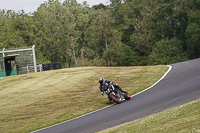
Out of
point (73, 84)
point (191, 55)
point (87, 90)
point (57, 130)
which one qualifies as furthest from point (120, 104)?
point (191, 55)

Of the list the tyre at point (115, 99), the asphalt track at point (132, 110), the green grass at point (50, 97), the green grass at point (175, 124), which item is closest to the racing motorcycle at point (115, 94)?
the tyre at point (115, 99)

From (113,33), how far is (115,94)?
55.0 meters

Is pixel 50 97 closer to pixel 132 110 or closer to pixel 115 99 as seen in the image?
pixel 115 99

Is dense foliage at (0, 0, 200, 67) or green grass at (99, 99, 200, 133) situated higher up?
dense foliage at (0, 0, 200, 67)

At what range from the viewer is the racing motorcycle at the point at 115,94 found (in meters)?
14.5

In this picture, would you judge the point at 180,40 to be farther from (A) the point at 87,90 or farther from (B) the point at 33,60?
(A) the point at 87,90

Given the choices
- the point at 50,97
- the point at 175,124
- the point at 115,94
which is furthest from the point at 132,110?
the point at 50,97

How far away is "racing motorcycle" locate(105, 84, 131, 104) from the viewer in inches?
569

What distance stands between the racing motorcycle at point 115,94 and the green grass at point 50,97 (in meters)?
0.86

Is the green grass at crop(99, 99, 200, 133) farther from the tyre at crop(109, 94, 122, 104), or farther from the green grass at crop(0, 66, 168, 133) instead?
the green grass at crop(0, 66, 168, 133)

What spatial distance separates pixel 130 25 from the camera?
239 feet

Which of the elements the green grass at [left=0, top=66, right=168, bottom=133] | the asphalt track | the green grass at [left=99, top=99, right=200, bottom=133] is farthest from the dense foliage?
the green grass at [left=99, top=99, right=200, bottom=133]

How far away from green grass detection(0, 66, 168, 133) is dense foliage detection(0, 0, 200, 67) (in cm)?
3445

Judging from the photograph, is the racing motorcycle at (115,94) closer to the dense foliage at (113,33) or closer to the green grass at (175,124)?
the green grass at (175,124)
